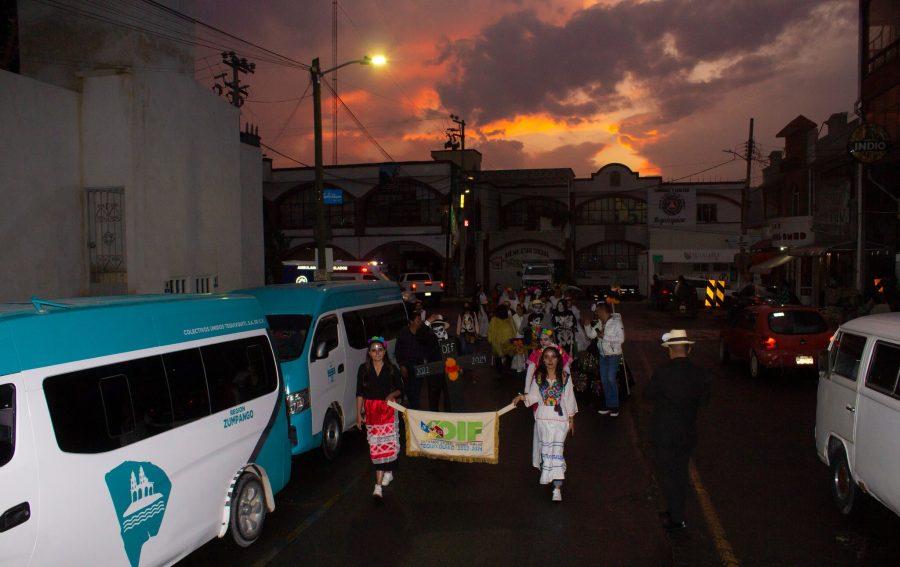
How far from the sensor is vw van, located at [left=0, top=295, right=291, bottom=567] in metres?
4.02

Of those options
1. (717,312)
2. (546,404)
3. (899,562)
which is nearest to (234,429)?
(546,404)

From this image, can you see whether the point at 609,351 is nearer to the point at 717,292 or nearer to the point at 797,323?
the point at 797,323

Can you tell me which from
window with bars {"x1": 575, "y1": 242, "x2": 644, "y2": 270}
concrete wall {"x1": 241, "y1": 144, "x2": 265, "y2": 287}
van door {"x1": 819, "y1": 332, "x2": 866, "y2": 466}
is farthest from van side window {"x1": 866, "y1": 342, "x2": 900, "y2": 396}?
window with bars {"x1": 575, "y1": 242, "x2": 644, "y2": 270}

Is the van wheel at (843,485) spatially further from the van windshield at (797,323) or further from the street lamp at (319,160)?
the street lamp at (319,160)

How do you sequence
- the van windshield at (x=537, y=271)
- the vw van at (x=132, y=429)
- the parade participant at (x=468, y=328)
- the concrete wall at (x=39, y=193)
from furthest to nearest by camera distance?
the van windshield at (x=537, y=271) < the parade participant at (x=468, y=328) < the concrete wall at (x=39, y=193) < the vw van at (x=132, y=429)

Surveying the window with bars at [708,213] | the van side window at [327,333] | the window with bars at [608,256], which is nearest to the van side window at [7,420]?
the van side window at [327,333]

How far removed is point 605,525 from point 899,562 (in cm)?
239

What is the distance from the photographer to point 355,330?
10312 mm

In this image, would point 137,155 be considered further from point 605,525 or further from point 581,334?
point 605,525

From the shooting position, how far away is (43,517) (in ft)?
13.3

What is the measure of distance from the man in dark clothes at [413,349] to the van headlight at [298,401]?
1.87m

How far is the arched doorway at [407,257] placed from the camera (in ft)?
164

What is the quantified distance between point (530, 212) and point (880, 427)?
55.7m

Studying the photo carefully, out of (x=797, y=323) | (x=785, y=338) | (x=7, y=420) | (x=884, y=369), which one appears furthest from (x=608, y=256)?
(x=7, y=420)
